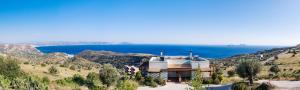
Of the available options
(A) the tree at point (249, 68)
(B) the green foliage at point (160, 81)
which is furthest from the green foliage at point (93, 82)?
(A) the tree at point (249, 68)

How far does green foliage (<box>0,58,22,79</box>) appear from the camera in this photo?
34688 millimetres

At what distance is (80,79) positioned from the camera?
40.7 meters

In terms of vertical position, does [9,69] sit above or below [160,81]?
above

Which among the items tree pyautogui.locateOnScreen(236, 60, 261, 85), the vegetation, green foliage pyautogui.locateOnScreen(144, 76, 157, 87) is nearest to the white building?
green foliage pyautogui.locateOnScreen(144, 76, 157, 87)

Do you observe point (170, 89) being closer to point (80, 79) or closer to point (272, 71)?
point (80, 79)

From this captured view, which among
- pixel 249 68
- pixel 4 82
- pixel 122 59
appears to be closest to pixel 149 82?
pixel 249 68

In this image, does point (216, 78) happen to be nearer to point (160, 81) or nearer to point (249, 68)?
point (249, 68)

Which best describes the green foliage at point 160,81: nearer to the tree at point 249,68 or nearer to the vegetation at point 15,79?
the tree at point 249,68

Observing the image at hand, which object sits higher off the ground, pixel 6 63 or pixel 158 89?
pixel 6 63

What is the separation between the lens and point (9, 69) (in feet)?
116

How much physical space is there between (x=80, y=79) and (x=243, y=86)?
53.7ft

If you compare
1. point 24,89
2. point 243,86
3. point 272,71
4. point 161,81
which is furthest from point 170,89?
point 272,71

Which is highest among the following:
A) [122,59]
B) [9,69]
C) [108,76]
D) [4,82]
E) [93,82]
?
[9,69]

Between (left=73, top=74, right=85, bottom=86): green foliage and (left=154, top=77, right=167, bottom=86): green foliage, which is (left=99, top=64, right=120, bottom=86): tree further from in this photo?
(left=154, top=77, right=167, bottom=86): green foliage
